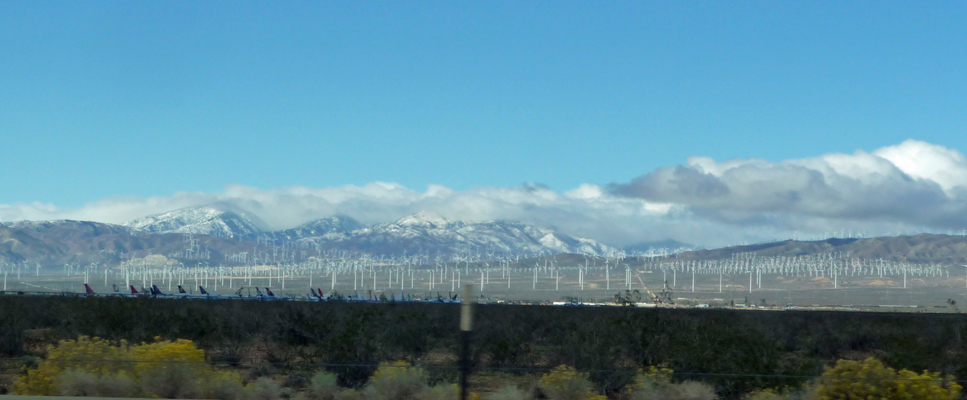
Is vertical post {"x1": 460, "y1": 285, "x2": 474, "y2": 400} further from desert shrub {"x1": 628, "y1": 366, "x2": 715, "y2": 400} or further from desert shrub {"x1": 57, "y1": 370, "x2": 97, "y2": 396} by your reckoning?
desert shrub {"x1": 57, "y1": 370, "x2": 97, "y2": 396}

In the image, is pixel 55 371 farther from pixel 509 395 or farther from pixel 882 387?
pixel 882 387

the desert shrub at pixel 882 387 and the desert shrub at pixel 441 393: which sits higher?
the desert shrub at pixel 882 387

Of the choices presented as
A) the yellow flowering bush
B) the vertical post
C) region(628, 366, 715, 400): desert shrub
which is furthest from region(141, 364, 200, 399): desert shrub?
region(628, 366, 715, 400): desert shrub

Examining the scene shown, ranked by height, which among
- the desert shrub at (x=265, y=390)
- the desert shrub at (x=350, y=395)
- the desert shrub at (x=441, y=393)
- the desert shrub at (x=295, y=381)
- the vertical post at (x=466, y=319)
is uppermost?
the vertical post at (x=466, y=319)

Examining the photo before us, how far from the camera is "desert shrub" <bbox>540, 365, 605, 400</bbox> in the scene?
48.4 ft

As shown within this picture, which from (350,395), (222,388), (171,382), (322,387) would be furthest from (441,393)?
(171,382)

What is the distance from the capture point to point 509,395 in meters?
14.7

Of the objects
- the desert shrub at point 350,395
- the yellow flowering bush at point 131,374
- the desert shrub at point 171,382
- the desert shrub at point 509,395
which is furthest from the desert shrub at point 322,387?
the desert shrub at point 509,395

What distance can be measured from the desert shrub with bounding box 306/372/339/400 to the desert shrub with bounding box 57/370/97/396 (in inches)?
133

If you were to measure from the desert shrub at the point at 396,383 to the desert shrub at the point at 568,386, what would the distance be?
6.87 feet

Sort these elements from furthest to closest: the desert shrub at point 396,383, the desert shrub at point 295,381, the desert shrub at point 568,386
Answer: the desert shrub at point 295,381, the desert shrub at point 396,383, the desert shrub at point 568,386

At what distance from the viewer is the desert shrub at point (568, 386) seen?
14.7 m

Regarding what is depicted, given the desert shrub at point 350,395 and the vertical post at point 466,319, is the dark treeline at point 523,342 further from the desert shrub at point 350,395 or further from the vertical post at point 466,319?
the vertical post at point 466,319

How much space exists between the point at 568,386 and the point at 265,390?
16.3 ft
